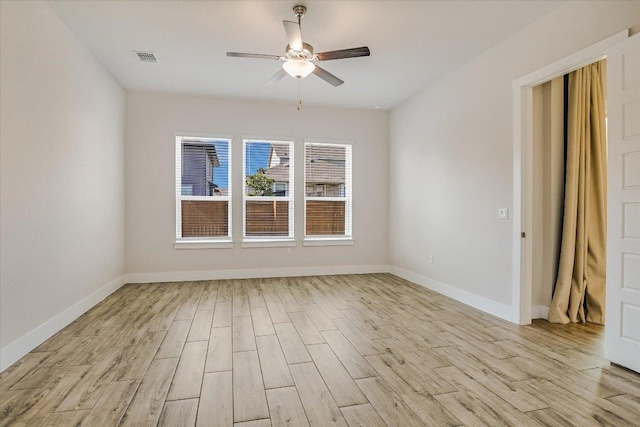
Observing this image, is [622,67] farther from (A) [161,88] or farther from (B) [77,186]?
(A) [161,88]

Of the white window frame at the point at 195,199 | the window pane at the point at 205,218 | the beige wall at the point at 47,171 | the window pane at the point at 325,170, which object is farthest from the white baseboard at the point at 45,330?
the window pane at the point at 325,170

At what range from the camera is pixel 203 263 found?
19.1 ft

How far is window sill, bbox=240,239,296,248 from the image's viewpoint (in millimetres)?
5965

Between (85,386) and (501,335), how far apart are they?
11.2 ft

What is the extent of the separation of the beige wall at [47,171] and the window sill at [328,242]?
122 inches

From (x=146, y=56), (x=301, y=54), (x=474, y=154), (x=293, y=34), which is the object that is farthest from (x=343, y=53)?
(x=146, y=56)

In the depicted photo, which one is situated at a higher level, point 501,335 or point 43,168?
point 43,168

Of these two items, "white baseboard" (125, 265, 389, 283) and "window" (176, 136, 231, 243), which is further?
"window" (176, 136, 231, 243)

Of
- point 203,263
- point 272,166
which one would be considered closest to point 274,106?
point 272,166

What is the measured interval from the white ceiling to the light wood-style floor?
3.05 meters

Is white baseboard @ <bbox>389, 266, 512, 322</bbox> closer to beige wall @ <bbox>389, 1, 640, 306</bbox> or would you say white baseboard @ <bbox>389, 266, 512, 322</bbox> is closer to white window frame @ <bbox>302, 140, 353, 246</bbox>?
beige wall @ <bbox>389, 1, 640, 306</bbox>

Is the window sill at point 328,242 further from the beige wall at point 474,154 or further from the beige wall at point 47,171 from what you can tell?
the beige wall at point 47,171

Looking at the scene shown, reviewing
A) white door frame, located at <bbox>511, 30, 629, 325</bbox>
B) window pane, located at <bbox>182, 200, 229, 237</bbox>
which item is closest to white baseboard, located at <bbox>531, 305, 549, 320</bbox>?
white door frame, located at <bbox>511, 30, 629, 325</bbox>

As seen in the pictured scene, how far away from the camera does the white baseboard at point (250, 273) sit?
5.60 metres
